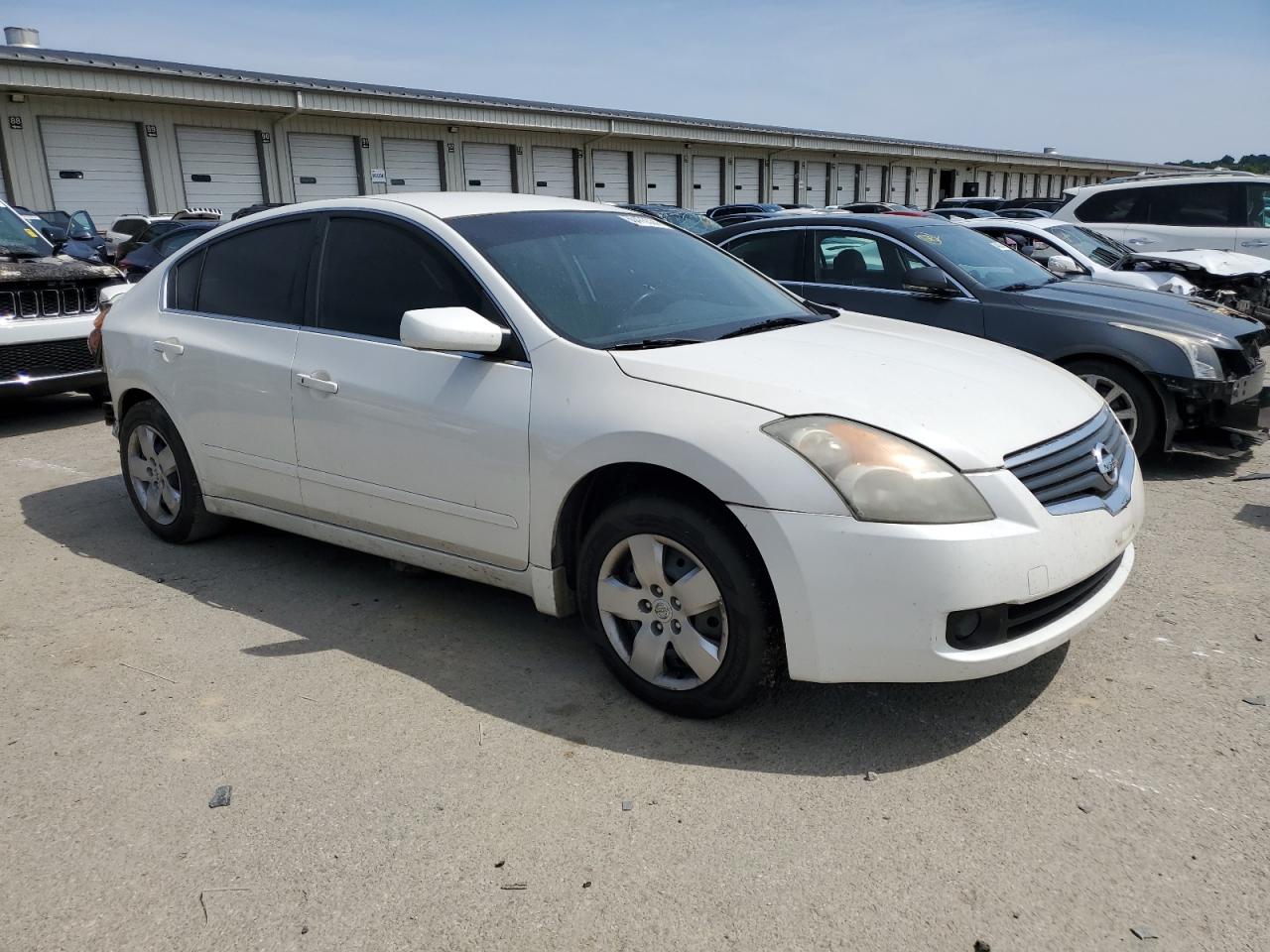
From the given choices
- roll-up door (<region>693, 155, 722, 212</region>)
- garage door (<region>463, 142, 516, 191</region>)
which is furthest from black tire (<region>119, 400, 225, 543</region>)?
roll-up door (<region>693, 155, 722, 212</region>)

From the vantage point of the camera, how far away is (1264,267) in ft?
32.8

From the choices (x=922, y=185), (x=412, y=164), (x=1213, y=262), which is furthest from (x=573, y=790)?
(x=922, y=185)

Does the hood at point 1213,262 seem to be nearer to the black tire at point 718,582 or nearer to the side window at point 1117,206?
the side window at point 1117,206

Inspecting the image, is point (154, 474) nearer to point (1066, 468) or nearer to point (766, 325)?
point (766, 325)

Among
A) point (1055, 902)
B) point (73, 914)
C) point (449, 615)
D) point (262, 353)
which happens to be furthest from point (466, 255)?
point (1055, 902)

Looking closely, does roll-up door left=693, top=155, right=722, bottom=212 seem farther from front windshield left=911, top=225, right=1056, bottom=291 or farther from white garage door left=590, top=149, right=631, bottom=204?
front windshield left=911, top=225, right=1056, bottom=291

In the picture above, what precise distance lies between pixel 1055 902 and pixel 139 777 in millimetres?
2546

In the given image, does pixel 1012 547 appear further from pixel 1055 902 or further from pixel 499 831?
pixel 499 831

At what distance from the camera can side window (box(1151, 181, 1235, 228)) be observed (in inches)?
463

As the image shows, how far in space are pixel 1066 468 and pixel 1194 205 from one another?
10843mm

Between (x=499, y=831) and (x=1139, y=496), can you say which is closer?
(x=499, y=831)

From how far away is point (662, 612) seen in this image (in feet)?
10.3

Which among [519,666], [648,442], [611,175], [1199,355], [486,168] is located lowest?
[519,666]

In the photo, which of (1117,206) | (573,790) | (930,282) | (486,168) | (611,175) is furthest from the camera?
(611,175)
